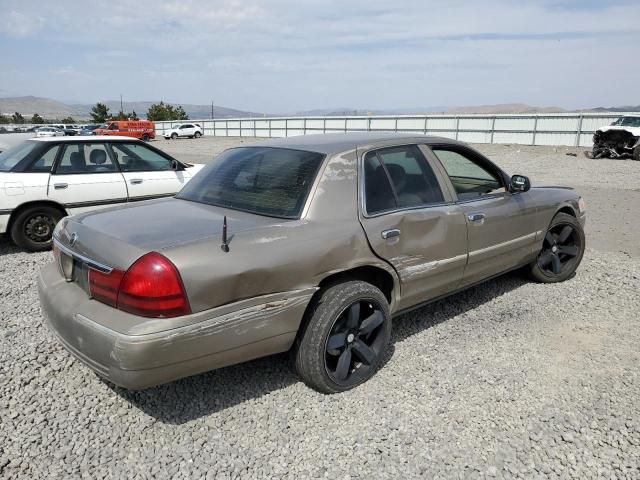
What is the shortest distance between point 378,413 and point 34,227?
530 centimetres

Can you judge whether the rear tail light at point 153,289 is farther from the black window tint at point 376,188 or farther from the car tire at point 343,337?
Answer: the black window tint at point 376,188

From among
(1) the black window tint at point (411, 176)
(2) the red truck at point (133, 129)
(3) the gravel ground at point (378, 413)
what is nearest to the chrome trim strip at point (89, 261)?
(3) the gravel ground at point (378, 413)

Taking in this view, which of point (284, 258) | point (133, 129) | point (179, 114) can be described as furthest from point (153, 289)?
point (179, 114)

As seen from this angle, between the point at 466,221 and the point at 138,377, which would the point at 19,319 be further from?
the point at 466,221

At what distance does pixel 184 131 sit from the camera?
47188mm

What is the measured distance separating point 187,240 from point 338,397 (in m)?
1.35

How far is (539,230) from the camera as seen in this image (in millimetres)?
4680

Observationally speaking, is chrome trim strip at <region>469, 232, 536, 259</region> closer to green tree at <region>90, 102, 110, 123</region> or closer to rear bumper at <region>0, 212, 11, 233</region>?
rear bumper at <region>0, 212, 11, 233</region>

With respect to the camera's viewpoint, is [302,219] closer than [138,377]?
No

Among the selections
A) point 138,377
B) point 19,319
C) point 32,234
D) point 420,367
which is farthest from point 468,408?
point 32,234

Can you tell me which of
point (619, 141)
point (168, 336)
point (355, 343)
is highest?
point (619, 141)

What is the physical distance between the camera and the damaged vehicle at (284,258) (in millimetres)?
2467

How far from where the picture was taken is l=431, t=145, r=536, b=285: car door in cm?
392

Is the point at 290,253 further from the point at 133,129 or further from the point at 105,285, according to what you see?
the point at 133,129
